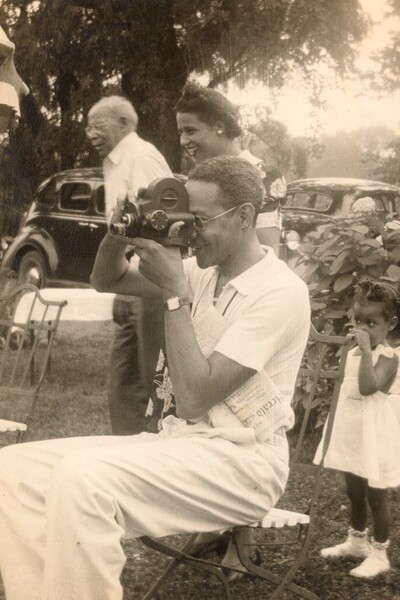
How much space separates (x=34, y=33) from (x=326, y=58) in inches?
39.6

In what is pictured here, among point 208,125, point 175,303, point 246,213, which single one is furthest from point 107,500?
point 208,125

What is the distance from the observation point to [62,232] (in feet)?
10.7

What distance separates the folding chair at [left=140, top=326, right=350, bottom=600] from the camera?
1877mm

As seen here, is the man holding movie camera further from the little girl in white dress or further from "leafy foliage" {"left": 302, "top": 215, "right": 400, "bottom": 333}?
"leafy foliage" {"left": 302, "top": 215, "right": 400, "bottom": 333}

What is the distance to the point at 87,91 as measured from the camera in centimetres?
296

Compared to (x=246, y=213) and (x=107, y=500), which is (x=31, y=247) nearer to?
(x=246, y=213)

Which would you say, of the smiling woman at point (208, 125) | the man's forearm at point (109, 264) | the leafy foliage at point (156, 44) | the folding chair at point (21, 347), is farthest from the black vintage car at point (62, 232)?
the man's forearm at point (109, 264)

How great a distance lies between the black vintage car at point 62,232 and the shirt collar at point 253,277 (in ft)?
4.01

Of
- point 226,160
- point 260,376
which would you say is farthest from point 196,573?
point 226,160

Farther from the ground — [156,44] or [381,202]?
[156,44]

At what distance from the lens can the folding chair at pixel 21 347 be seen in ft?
8.87

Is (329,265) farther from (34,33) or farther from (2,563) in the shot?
(2,563)

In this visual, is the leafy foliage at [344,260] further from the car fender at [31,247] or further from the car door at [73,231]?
the car fender at [31,247]

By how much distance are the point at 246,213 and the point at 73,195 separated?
1397mm
